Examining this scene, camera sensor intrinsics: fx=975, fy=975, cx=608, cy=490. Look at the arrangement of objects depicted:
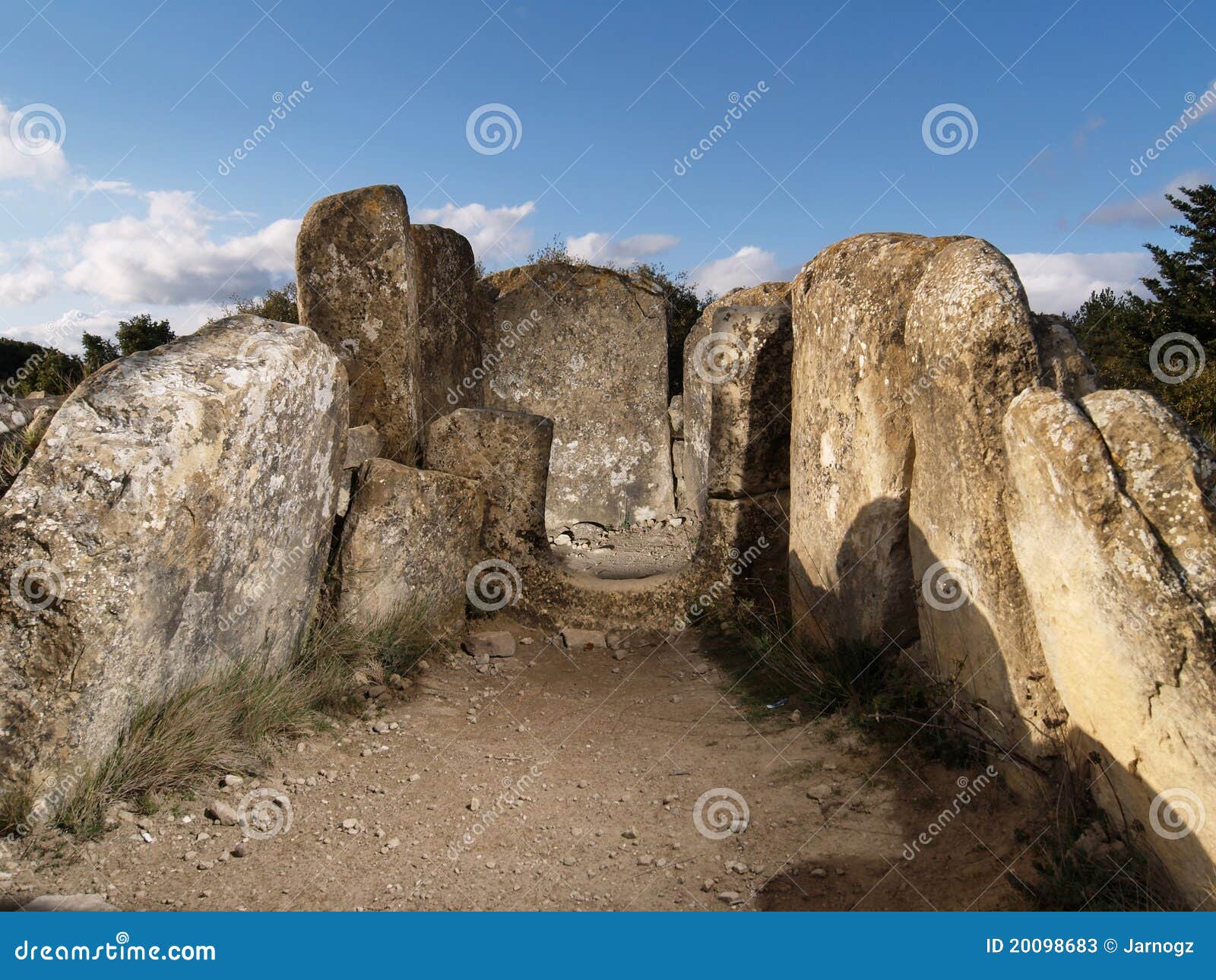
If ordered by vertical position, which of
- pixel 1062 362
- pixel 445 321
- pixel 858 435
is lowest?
pixel 858 435

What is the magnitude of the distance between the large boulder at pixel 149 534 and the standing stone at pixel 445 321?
2666mm

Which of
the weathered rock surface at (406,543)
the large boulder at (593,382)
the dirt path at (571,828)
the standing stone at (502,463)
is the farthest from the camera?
the large boulder at (593,382)

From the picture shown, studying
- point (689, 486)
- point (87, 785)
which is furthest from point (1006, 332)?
point (689, 486)

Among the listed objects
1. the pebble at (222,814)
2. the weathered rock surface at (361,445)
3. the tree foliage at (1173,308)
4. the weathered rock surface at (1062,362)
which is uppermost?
the tree foliage at (1173,308)

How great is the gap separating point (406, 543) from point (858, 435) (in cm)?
268

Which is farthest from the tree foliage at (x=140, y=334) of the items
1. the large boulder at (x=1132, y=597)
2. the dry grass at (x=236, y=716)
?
the large boulder at (x=1132, y=597)

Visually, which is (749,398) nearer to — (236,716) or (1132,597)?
(1132,597)

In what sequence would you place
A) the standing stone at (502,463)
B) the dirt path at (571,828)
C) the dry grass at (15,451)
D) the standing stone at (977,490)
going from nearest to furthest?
the dirt path at (571,828) → the standing stone at (977,490) → the dry grass at (15,451) → the standing stone at (502,463)

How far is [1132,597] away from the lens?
3.13 meters

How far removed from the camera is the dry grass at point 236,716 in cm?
373

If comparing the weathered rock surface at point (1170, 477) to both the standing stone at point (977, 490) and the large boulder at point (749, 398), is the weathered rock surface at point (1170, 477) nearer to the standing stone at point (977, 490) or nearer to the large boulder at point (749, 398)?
the standing stone at point (977, 490)

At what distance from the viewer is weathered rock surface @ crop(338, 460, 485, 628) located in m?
5.59

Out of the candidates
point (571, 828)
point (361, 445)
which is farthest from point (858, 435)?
point (361, 445)

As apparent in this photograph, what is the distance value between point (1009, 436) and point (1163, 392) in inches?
313
